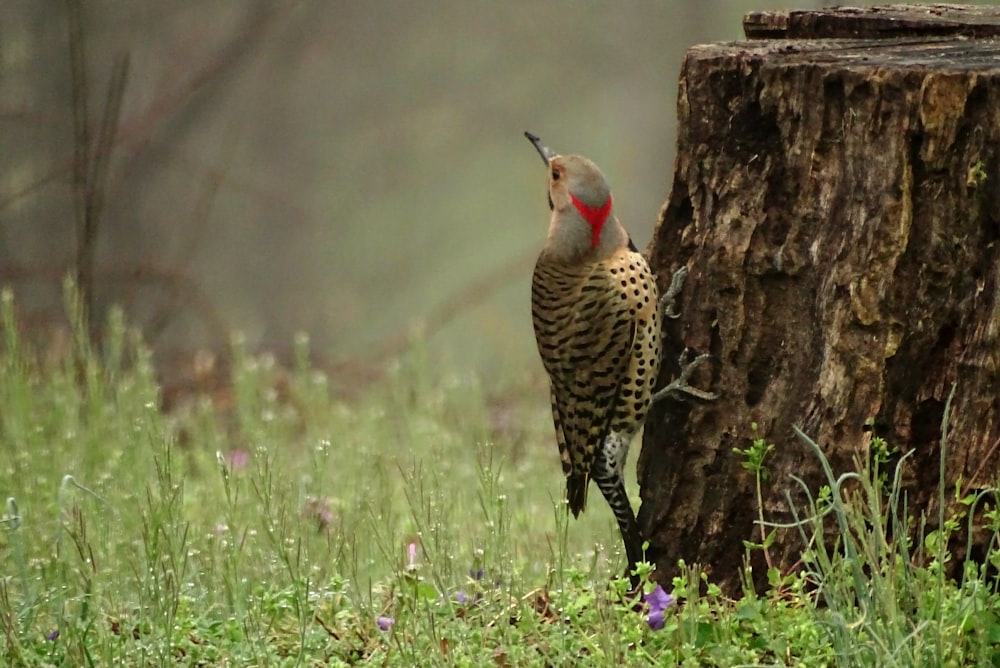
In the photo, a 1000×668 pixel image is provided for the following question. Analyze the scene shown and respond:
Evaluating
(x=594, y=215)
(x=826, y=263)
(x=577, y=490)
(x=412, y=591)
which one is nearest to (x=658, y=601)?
(x=412, y=591)

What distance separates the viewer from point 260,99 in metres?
12.9

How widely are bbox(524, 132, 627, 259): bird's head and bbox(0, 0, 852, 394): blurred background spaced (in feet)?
17.0

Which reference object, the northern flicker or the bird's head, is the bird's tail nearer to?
the northern flicker

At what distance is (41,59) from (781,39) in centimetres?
653

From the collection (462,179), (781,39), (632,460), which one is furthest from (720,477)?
(462,179)

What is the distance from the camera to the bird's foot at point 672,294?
134 inches

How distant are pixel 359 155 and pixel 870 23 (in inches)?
469

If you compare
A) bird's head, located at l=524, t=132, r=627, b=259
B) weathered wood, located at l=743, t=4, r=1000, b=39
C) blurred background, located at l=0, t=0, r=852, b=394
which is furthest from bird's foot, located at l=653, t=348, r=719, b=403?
blurred background, located at l=0, t=0, r=852, b=394

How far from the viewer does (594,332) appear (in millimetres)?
3674

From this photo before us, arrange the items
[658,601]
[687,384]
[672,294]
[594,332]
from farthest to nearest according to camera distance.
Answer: [594,332] < [672,294] < [687,384] < [658,601]

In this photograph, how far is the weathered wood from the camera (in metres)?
3.44

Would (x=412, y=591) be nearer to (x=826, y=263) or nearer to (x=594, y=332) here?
(x=594, y=332)

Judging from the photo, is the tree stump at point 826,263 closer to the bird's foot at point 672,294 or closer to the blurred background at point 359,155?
the bird's foot at point 672,294

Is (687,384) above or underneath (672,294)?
underneath
